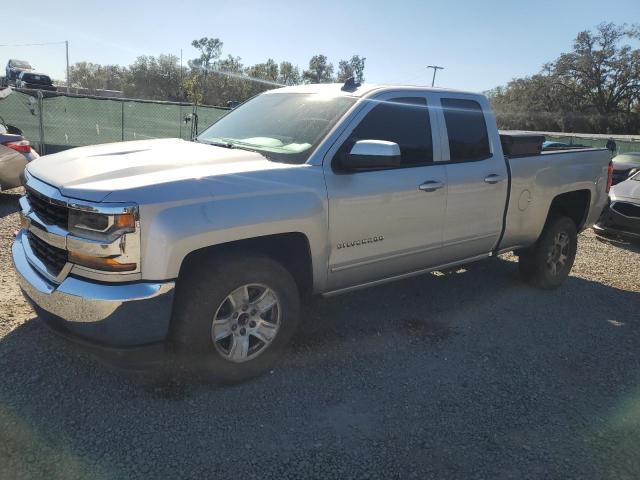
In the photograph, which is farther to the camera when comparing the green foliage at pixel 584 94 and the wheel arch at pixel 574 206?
the green foliage at pixel 584 94

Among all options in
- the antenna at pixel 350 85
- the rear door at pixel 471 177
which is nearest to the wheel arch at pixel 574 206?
the rear door at pixel 471 177

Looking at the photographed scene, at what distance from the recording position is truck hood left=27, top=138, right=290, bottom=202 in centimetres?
274

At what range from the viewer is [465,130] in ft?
14.5

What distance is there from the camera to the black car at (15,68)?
38094 millimetres

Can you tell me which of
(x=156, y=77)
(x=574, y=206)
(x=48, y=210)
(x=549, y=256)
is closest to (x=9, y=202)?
(x=48, y=210)

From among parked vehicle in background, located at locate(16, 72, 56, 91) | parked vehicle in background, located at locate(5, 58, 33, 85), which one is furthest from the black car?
parked vehicle in background, located at locate(16, 72, 56, 91)

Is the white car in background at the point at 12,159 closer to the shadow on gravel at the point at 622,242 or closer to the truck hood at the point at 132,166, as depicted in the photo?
the truck hood at the point at 132,166

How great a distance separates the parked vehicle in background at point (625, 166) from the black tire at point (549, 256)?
28.8 feet

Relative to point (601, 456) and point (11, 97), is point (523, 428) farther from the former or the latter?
point (11, 97)

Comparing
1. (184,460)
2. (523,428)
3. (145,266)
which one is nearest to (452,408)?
(523,428)

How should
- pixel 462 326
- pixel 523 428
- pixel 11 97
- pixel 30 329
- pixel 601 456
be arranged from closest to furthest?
pixel 601 456 < pixel 523 428 < pixel 30 329 < pixel 462 326 < pixel 11 97

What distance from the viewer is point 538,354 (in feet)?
13.3

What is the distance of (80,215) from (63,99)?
1178cm

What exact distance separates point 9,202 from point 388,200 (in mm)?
6586
